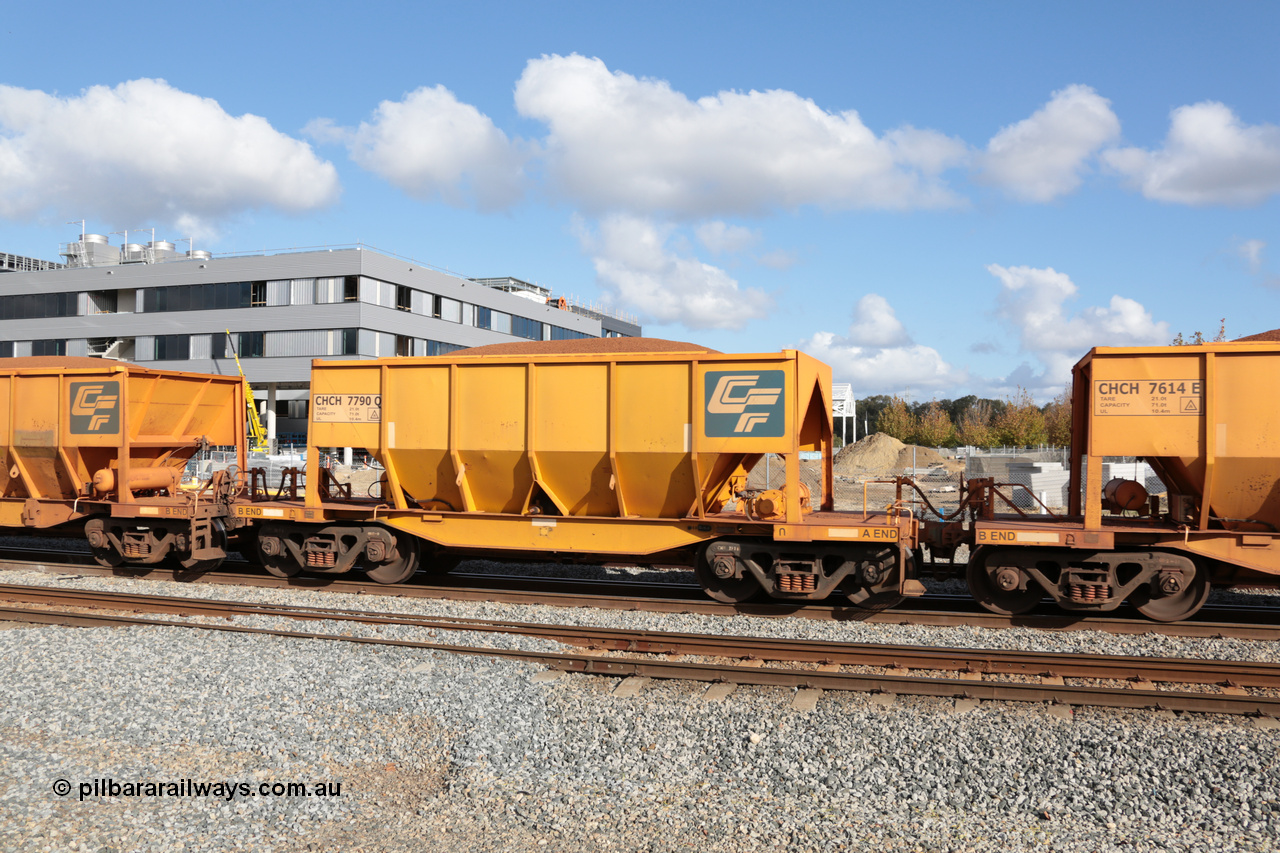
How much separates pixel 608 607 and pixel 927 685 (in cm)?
458

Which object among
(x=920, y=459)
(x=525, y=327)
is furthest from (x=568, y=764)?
(x=920, y=459)

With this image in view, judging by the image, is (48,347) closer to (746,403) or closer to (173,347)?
(173,347)

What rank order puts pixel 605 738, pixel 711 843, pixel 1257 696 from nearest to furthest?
pixel 711 843, pixel 605 738, pixel 1257 696

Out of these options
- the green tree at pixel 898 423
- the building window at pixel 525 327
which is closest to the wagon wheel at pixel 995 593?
the building window at pixel 525 327

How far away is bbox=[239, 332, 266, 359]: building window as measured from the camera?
47.4 meters

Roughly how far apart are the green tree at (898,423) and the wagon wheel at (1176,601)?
72.6m

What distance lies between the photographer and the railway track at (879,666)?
707cm

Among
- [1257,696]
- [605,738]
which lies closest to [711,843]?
[605,738]

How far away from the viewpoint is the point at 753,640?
8555 millimetres

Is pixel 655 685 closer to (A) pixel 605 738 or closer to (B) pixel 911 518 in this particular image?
(A) pixel 605 738

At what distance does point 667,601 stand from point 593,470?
1966 millimetres

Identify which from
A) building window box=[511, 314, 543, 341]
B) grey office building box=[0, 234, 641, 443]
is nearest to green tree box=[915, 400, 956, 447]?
building window box=[511, 314, 543, 341]

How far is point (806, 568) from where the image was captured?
1033 cm

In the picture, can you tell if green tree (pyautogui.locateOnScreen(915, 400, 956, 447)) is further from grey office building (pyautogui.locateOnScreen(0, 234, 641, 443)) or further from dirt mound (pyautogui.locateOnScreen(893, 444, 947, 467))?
grey office building (pyautogui.locateOnScreen(0, 234, 641, 443))
